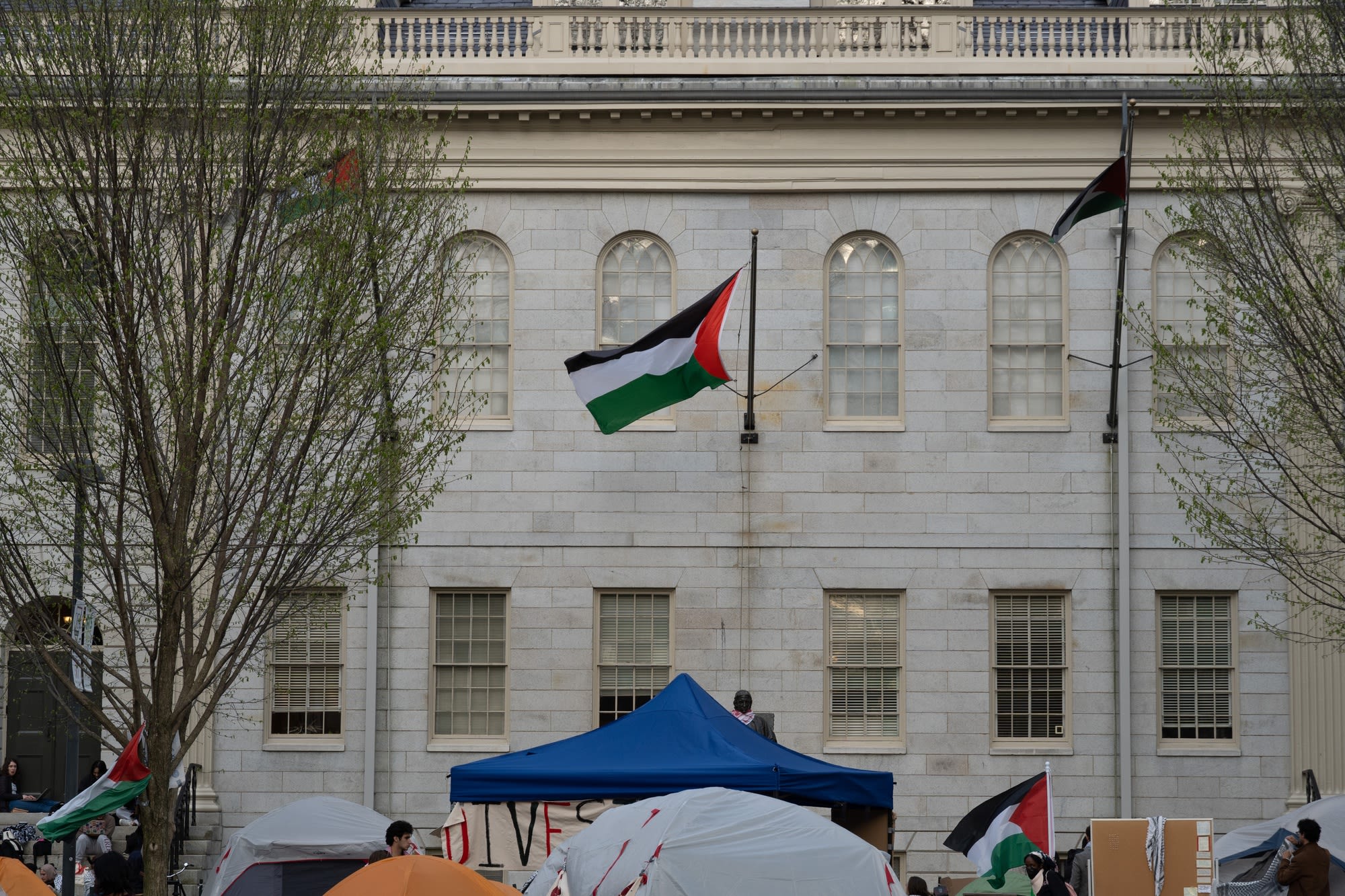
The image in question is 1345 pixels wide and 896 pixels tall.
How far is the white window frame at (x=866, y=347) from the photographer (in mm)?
23172

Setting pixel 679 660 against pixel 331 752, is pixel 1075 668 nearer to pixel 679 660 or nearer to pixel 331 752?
pixel 679 660

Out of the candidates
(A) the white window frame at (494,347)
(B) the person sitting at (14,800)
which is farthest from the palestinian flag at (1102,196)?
(B) the person sitting at (14,800)

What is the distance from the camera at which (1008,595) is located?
22984 millimetres

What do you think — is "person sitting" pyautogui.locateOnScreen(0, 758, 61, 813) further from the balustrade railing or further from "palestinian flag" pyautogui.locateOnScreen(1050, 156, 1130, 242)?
"palestinian flag" pyautogui.locateOnScreen(1050, 156, 1130, 242)

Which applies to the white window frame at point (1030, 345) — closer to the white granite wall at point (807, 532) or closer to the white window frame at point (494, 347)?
the white granite wall at point (807, 532)

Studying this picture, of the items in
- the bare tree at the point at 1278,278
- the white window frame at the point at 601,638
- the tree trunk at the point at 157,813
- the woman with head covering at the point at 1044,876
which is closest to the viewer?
the woman with head covering at the point at 1044,876

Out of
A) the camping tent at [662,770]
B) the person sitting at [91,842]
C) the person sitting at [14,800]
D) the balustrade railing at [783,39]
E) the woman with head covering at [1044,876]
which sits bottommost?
the person sitting at [91,842]

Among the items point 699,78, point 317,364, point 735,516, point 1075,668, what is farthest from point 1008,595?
point 317,364

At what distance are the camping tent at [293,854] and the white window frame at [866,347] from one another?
8.99 metres

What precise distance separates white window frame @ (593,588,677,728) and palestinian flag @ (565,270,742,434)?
2928mm

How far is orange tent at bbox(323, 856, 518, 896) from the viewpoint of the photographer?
1130cm

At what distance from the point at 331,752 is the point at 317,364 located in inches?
299

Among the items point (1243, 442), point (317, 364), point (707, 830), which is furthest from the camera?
point (1243, 442)

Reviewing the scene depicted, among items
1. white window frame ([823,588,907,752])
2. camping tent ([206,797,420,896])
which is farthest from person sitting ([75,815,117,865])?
white window frame ([823,588,907,752])
